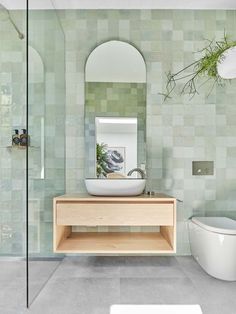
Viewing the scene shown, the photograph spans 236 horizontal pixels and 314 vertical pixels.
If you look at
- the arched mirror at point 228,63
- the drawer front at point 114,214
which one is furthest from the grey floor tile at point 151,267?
the arched mirror at point 228,63

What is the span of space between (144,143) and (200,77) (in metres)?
0.80

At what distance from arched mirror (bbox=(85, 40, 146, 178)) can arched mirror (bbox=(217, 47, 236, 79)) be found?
2.37ft

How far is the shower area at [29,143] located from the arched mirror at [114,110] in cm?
26

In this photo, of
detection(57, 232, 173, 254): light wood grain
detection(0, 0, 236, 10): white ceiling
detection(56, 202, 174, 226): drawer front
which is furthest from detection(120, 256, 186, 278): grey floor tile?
detection(0, 0, 236, 10): white ceiling

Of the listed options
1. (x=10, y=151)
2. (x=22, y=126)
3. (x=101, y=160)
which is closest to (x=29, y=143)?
(x=22, y=126)

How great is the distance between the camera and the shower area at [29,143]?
1.81 m

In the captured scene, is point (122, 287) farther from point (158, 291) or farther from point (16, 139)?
point (16, 139)

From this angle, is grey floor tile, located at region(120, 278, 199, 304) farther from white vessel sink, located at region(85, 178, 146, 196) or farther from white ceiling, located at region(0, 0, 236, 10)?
white ceiling, located at region(0, 0, 236, 10)

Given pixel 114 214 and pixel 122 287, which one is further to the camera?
pixel 114 214

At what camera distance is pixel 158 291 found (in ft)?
6.14

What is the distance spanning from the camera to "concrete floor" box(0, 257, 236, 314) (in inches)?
66.0

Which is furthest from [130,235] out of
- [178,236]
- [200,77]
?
[200,77]

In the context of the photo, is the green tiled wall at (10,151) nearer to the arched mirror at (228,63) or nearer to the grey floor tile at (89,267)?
the grey floor tile at (89,267)

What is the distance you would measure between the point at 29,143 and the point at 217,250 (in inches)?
58.8
